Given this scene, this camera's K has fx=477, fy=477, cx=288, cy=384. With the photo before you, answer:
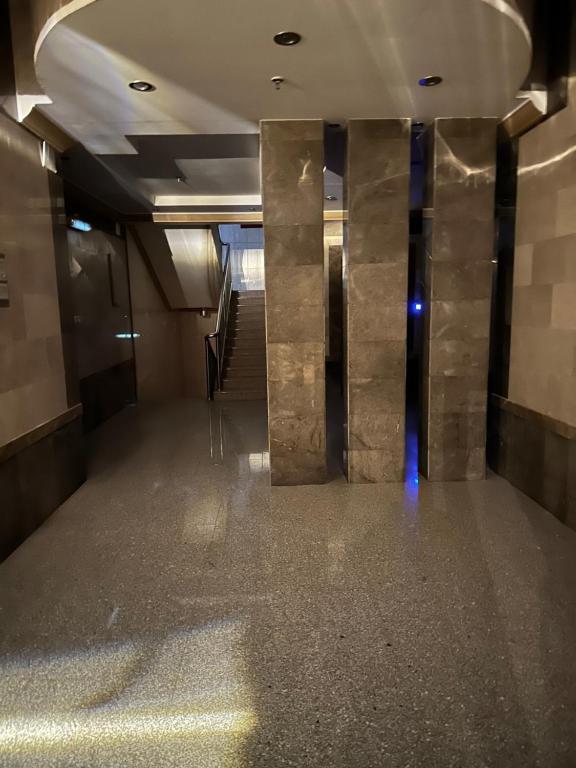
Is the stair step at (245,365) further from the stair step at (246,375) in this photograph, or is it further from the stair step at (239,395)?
the stair step at (239,395)

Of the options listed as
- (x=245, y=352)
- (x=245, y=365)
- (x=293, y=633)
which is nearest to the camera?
(x=293, y=633)

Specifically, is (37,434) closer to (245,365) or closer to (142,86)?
(142,86)

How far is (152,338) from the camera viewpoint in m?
9.80

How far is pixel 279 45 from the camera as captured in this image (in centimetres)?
268

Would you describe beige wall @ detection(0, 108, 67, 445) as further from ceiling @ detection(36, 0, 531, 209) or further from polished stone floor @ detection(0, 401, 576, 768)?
polished stone floor @ detection(0, 401, 576, 768)

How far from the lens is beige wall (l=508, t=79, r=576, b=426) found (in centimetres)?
341

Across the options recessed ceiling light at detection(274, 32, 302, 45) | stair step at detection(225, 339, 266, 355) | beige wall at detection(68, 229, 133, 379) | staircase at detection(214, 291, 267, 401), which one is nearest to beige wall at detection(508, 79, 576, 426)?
recessed ceiling light at detection(274, 32, 302, 45)

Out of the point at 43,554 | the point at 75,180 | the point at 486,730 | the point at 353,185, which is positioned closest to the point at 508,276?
the point at 353,185

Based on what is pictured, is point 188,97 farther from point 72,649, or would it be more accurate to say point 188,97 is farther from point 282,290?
point 72,649

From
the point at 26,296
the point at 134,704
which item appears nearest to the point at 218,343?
the point at 26,296

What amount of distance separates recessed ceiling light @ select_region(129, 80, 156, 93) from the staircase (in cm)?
588

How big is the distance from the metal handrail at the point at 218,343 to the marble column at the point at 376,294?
190 inches

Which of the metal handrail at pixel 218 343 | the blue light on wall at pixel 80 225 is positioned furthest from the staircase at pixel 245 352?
the blue light on wall at pixel 80 225

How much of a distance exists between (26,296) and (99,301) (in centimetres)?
361
